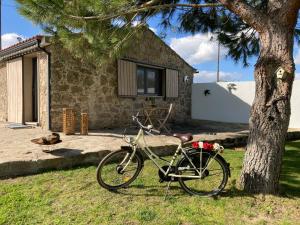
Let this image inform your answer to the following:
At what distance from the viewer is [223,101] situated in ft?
44.4

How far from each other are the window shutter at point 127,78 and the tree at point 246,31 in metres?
2.93

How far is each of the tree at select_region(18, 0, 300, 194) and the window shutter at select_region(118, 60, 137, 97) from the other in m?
2.93

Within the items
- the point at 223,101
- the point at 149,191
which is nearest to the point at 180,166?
the point at 149,191

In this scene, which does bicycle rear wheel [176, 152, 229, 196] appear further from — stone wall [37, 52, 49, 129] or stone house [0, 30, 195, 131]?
stone wall [37, 52, 49, 129]

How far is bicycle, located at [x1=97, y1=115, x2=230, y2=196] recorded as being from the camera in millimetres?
3662

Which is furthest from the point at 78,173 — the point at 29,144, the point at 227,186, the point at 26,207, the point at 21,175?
the point at 227,186

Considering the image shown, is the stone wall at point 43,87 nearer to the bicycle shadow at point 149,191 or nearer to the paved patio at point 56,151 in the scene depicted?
the paved patio at point 56,151

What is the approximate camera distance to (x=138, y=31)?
520 centimetres

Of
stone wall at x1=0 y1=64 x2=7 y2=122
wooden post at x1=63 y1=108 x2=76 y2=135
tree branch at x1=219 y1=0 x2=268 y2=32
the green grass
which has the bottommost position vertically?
the green grass

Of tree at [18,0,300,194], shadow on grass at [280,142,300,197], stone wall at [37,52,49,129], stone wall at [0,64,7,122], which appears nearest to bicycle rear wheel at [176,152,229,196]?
A: tree at [18,0,300,194]

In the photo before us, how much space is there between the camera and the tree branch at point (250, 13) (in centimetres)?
366

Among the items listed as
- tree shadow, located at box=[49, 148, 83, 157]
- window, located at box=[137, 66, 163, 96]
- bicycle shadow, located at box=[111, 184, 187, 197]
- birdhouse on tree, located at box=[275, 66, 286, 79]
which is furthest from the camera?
window, located at box=[137, 66, 163, 96]

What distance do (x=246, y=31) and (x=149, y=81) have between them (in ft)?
15.5

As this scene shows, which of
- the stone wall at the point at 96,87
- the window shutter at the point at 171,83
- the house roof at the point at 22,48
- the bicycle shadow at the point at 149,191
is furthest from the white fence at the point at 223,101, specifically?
the bicycle shadow at the point at 149,191
